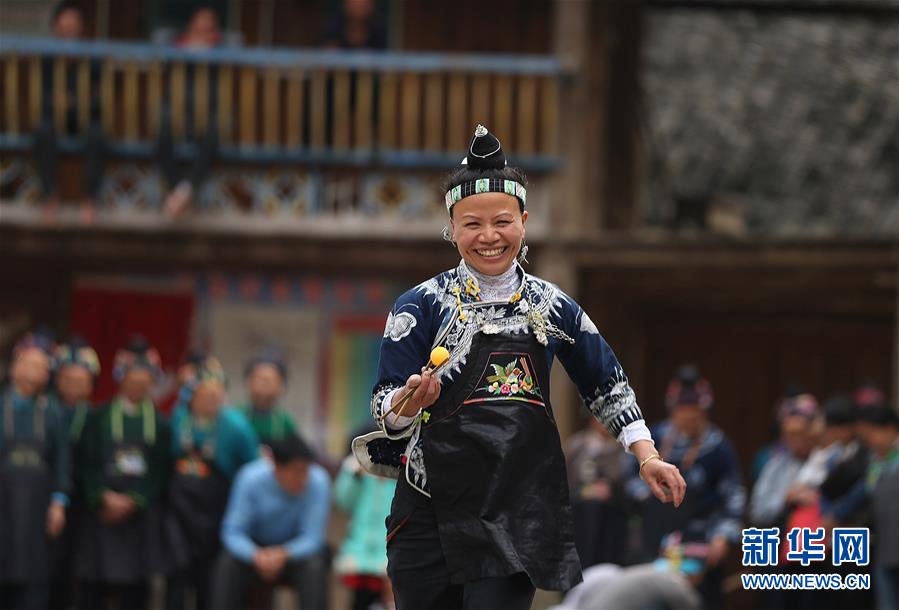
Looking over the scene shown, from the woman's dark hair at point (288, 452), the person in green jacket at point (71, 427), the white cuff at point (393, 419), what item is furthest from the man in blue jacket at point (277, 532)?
the white cuff at point (393, 419)

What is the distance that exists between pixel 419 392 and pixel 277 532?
6214 millimetres

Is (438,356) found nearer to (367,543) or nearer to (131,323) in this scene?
(367,543)

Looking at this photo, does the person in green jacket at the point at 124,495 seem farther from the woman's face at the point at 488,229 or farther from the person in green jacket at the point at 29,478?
the woman's face at the point at 488,229

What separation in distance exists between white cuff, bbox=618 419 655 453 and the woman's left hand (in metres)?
0.14

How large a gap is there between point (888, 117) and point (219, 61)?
751cm

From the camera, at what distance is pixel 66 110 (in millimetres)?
15000

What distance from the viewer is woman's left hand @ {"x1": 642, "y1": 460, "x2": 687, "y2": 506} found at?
5.30m

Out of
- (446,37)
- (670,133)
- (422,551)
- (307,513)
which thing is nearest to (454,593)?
(422,551)

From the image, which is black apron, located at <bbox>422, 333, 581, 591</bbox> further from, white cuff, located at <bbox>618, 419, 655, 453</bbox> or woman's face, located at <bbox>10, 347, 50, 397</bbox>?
woman's face, located at <bbox>10, 347, 50, 397</bbox>

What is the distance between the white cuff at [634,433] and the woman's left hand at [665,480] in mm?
143

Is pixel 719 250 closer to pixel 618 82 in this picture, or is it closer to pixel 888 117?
pixel 618 82

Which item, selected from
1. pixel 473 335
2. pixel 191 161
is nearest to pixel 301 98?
pixel 191 161

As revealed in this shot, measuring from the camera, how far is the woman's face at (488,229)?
5453 mm

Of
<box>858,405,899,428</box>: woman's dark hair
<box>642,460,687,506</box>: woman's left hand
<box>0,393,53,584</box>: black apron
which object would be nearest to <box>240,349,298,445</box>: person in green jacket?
<box>0,393,53,584</box>: black apron
